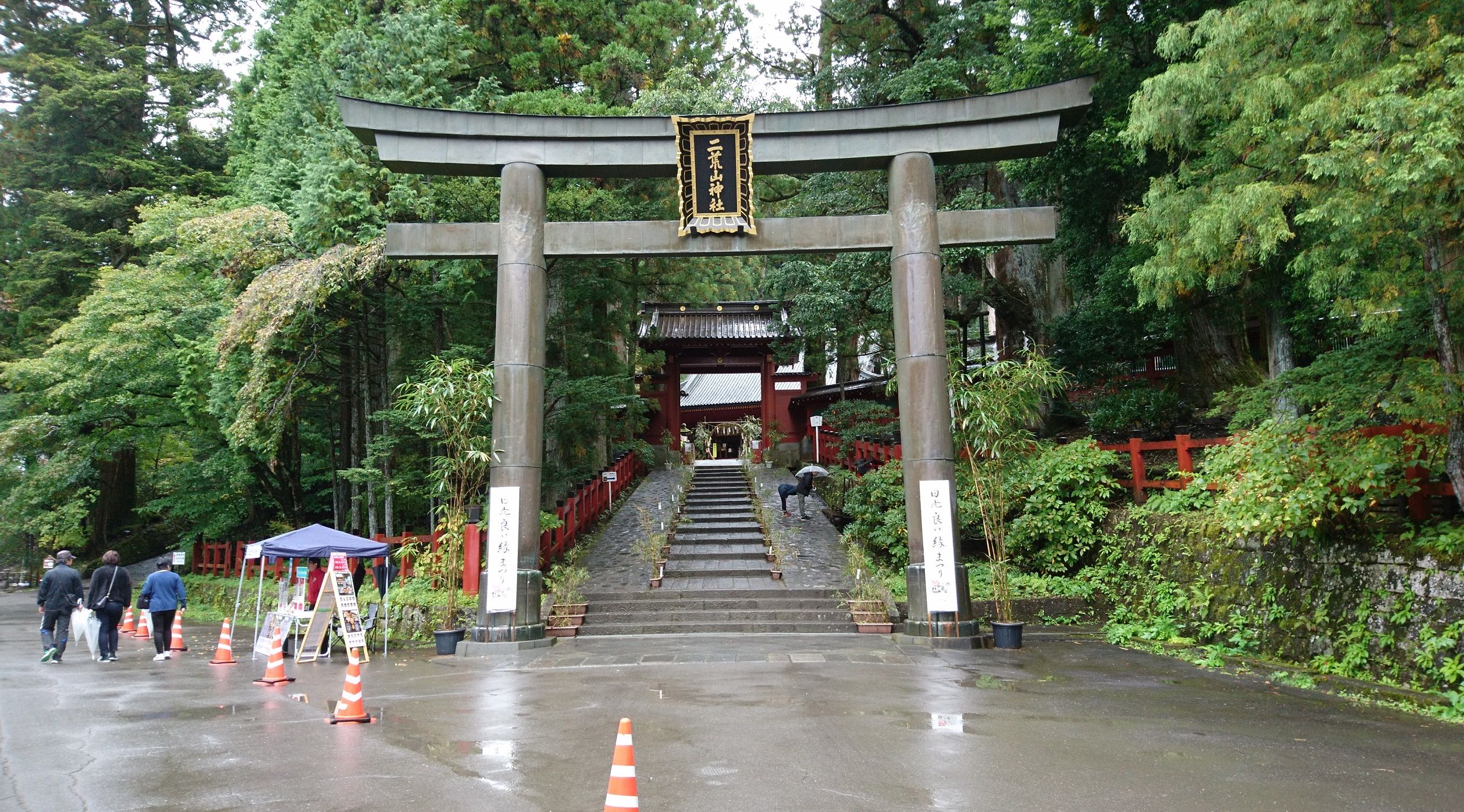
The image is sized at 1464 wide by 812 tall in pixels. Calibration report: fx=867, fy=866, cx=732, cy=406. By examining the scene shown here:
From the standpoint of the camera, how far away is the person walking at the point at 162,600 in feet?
34.9

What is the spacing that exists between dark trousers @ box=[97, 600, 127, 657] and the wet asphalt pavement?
5.60 feet

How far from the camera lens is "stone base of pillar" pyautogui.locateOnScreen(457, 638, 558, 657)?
9.86 meters

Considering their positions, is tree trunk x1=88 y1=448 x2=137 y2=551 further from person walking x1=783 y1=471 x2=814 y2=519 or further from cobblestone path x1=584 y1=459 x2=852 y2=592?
person walking x1=783 y1=471 x2=814 y2=519

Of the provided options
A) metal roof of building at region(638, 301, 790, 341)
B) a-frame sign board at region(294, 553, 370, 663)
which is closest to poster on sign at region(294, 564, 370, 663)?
a-frame sign board at region(294, 553, 370, 663)

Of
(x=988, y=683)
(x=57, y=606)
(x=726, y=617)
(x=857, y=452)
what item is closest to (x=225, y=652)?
(x=57, y=606)

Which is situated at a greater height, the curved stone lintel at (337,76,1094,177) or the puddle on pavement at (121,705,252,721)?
the curved stone lintel at (337,76,1094,177)

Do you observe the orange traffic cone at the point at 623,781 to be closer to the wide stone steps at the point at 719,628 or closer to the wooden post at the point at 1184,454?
the wide stone steps at the point at 719,628

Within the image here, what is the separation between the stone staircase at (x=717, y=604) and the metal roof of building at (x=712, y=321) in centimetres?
1128

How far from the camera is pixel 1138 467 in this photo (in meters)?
11.5

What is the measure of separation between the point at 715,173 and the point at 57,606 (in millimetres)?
9736

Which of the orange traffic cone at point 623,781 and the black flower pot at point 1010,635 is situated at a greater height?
the orange traffic cone at point 623,781

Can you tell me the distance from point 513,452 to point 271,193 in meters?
8.40

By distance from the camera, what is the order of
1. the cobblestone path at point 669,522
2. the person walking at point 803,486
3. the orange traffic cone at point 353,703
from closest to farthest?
the orange traffic cone at point 353,703 < the cobblestone path at point 669,522 < the person walking at point 803,486

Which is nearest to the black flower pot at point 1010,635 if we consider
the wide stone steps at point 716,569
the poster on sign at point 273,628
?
the wide stone steps at point 716,569
